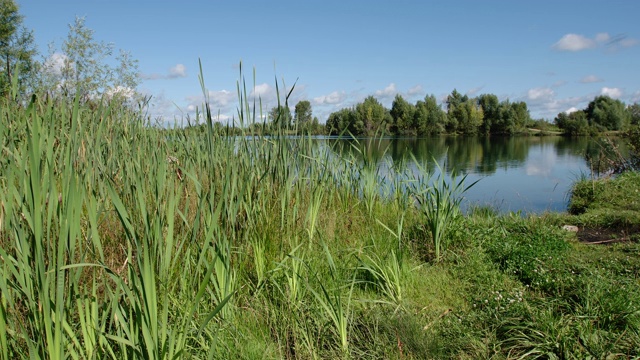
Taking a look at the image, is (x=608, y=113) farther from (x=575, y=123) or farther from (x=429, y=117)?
(x=429, y=117)

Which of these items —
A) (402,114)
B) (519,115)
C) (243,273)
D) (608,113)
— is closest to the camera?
(243,273)

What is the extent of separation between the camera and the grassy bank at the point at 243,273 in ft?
4.85

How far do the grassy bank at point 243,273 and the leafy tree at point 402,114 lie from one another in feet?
190

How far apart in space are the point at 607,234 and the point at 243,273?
4.42 metres

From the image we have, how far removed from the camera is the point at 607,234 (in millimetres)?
5031

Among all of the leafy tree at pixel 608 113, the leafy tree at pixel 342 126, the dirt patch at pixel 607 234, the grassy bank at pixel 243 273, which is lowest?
the dirt patch at pixel 607 234

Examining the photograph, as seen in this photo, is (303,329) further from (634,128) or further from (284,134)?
(634,128)

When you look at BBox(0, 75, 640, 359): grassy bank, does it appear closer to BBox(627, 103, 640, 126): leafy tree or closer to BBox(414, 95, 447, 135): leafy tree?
BBox(627, 103, 640, 126): leafy tree

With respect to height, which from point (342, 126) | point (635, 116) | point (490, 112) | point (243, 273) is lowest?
point (243, 273)

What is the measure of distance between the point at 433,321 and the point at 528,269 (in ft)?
4.17

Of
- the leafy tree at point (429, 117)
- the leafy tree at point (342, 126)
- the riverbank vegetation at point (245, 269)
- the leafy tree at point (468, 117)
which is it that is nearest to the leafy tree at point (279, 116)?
the riverbank vegetation at point (245, 269)

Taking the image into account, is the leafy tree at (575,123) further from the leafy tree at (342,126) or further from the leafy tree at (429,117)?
the leafy tree at (342,126)

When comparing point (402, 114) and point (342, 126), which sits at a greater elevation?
point (402, 114)

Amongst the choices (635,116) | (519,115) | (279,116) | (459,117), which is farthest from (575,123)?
(279,116)
